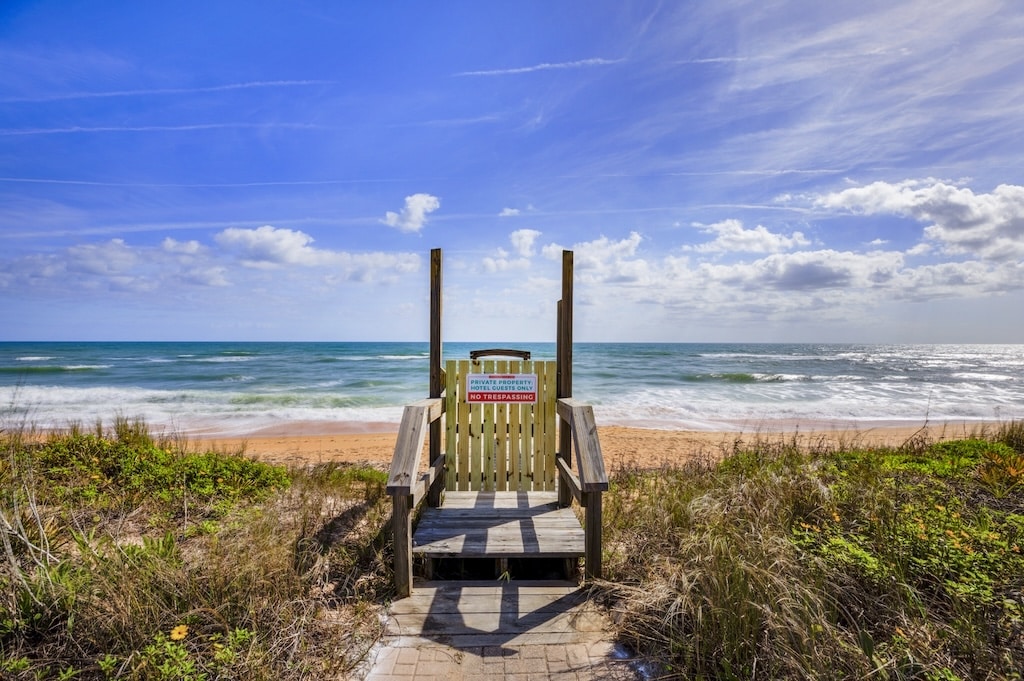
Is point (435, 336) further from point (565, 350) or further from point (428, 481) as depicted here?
point (428, 481)

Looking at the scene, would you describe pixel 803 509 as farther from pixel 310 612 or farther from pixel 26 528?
pixel 26 528

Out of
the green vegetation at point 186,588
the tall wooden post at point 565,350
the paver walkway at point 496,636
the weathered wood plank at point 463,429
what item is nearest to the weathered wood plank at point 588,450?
the paver walkway at point 496,636

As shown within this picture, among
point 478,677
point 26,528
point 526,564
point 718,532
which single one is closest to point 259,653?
point 478,677

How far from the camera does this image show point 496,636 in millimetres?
3211

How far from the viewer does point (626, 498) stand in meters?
5.62

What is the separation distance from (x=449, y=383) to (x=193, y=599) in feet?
9.99

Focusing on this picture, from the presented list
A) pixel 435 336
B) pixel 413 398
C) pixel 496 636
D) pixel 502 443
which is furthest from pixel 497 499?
pixel 413 398

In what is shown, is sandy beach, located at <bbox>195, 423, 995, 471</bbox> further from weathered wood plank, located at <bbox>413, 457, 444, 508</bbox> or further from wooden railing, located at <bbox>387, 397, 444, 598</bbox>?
wooden railing, located at <bbox>387, 397, 444, 598</bbox>

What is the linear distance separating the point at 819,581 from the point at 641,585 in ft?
3.73

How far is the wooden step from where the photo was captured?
407cm

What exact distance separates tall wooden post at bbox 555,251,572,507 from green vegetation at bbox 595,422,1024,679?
2.97 ft

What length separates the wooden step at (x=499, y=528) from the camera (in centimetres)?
407

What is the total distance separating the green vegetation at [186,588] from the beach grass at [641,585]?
0.05 feet

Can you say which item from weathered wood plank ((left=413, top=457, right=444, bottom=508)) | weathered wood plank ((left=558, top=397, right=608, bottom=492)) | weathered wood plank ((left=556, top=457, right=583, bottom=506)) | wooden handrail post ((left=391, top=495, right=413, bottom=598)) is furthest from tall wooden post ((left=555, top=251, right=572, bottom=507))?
wooden handrail post ((left=391, top=495, right=413, bottom=598))
